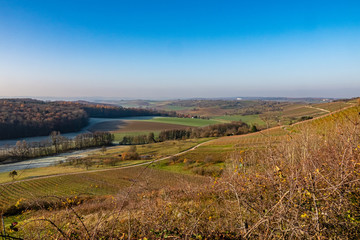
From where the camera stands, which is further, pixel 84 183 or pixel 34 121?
pixel 34 121

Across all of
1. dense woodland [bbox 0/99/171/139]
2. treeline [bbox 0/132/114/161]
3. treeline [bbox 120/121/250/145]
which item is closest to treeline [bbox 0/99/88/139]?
dense woodland [bbox 0/99/171/139]

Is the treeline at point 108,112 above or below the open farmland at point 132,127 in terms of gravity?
above

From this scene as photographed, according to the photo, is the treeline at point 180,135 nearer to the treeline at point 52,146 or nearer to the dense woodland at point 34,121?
the treeline at point 52,146

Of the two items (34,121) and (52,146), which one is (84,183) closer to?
(52,146)

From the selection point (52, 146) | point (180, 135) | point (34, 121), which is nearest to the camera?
point (52, 146)

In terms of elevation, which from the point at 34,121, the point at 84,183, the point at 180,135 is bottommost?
the point at 84,183

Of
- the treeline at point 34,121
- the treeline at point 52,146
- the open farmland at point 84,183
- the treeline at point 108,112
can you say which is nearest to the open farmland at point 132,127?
the treeline at point 34,121

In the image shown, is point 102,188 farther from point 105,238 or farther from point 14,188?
point 105,238

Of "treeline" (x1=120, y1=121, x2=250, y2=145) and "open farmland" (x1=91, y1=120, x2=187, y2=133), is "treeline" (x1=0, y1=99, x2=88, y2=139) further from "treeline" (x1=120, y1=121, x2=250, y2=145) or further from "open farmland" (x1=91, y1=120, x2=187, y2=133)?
"treeline" (x1=120, y1=121, x2=250, y2=145)

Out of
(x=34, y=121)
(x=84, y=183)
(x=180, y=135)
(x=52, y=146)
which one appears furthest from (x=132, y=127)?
(x=84, y=183)

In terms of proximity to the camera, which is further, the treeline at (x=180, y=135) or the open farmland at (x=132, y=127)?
the open farmland at (x=132, y=127)

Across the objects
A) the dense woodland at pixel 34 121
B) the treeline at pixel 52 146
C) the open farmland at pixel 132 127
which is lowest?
the treeline at pixel 52 146
